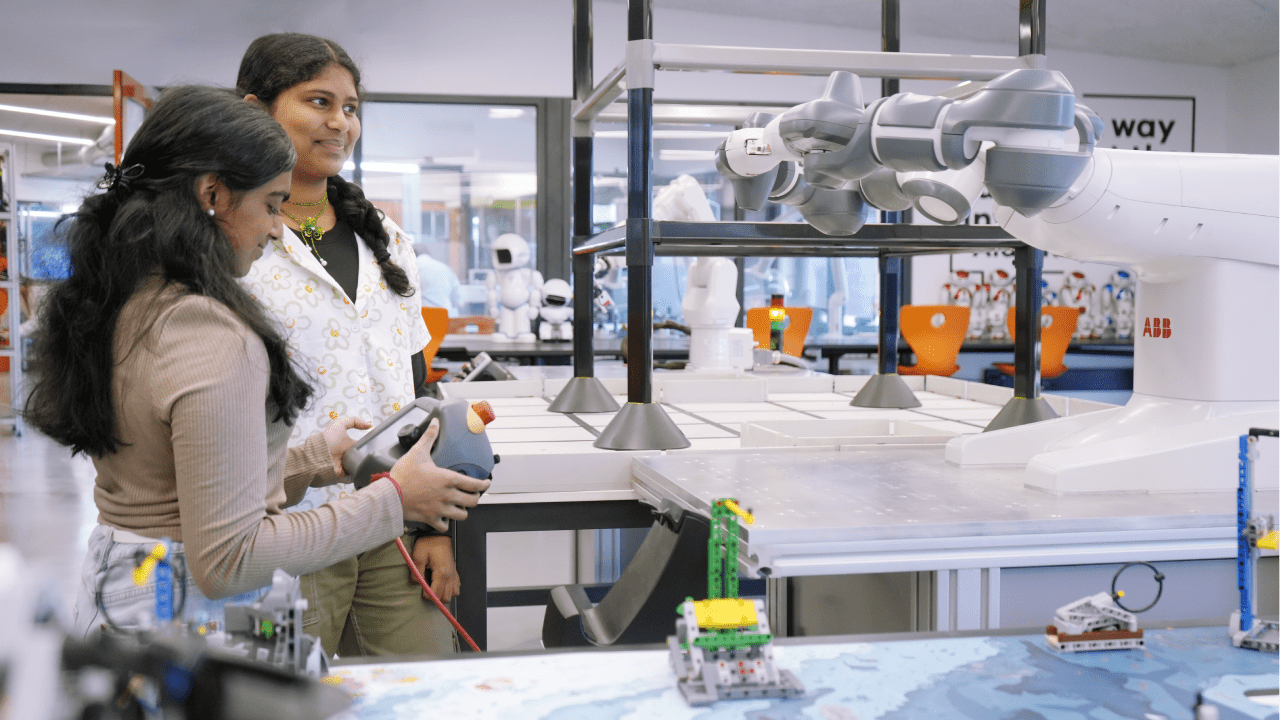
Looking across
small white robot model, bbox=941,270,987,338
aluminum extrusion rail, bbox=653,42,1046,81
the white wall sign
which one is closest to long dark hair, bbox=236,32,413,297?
aluminum extrusion rail, bbox=653,42,1046,81

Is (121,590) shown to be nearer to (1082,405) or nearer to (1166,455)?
(1166,455)

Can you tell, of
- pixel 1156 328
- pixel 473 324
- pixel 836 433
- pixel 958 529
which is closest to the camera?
pixel 958 529

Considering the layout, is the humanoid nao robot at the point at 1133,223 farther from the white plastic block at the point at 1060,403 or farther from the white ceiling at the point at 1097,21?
the white ceiling at the point at 1097,21

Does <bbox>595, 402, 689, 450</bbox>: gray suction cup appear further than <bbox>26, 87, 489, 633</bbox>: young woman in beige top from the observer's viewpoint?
Yes

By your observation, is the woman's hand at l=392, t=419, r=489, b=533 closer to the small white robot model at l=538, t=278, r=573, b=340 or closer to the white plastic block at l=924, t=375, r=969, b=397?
the white plastic block at l=924, t=375, r=969, b=397

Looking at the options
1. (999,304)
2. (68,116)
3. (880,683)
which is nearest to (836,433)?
(880,683)

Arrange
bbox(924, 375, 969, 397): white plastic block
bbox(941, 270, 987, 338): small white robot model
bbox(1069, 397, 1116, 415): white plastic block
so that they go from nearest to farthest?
bbox(1069, 397, 1116, 415): white plastic block
bbox(924, 375, 969, 397): white plastic block
bbox(941, 270, 987, 338): small white robot model

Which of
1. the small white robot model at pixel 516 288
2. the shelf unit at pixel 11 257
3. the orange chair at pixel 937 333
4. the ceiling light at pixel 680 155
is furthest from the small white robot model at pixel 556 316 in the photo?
the shelf unit at pixel 11 257

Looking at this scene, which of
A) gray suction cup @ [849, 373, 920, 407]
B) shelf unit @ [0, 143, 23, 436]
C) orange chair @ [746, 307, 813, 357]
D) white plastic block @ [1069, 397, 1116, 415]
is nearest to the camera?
white plastic block @ [1069, 397, 1116, 415]

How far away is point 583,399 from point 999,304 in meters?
5.11

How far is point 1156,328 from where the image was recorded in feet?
4.42

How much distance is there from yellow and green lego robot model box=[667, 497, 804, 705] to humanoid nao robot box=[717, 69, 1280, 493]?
0.58 meters

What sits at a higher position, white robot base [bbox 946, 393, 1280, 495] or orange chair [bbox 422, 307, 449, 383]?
orange chair [bbox 422, 307, 449, 383]

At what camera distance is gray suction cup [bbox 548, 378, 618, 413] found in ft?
7.37
